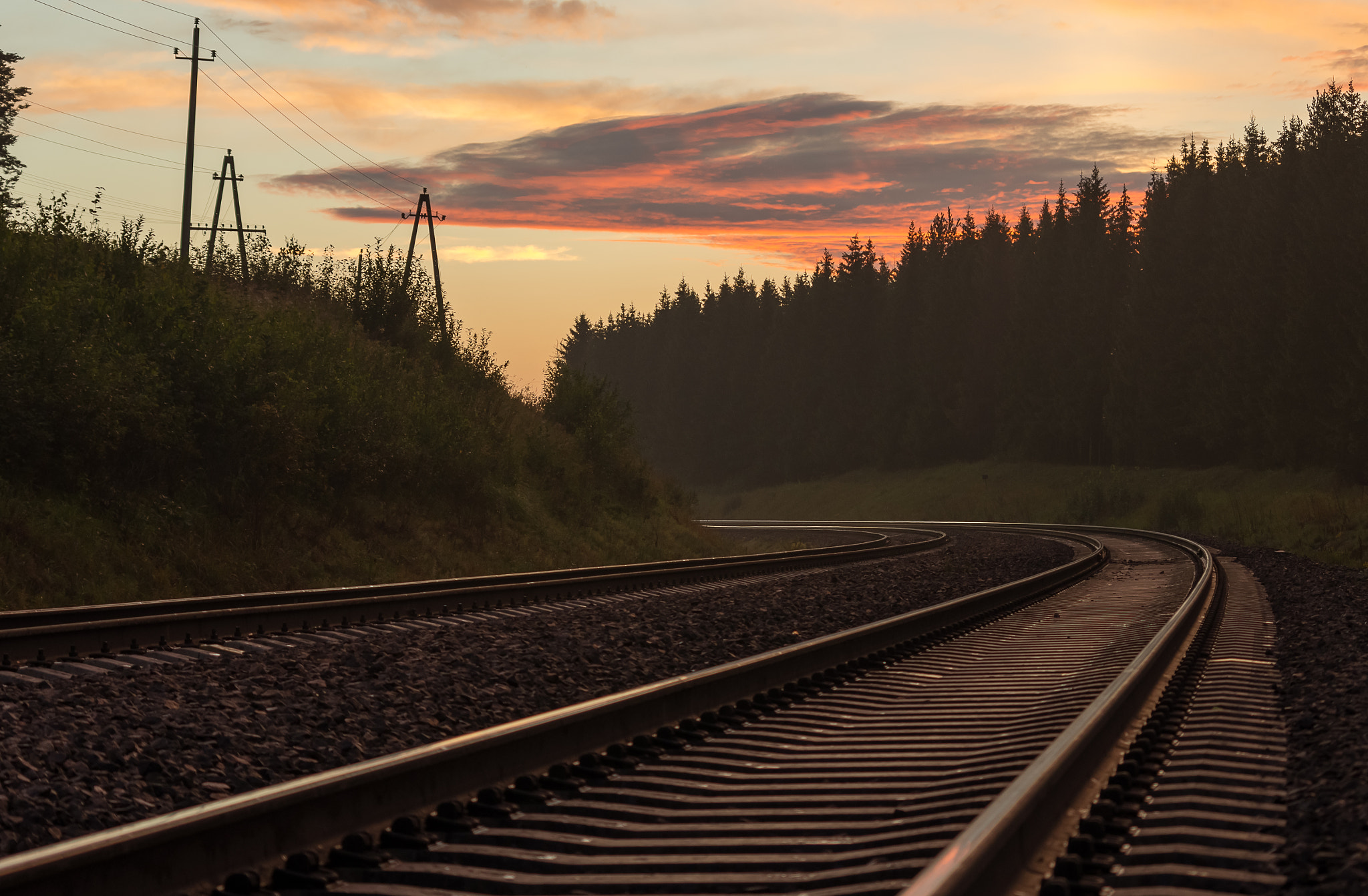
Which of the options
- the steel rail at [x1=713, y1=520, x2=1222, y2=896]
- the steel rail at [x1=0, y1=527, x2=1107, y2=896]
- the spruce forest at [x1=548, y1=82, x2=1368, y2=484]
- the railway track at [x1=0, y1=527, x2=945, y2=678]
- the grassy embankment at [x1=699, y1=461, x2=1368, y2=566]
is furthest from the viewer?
the spruce forest at [x1=548, y1=82, x2=1368, y2=484]

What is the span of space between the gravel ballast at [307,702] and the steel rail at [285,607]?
128cm

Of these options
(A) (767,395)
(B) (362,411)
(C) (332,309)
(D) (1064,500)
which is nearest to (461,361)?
(C) (332,309)

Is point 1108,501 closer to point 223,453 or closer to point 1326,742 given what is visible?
point 223,453

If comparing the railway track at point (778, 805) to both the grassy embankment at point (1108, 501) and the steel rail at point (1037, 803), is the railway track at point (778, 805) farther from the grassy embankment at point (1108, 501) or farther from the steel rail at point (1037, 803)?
the grassy embankment at point (1108, 501)

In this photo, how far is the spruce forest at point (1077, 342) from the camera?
185 ft

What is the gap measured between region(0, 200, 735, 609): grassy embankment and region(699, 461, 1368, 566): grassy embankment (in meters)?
19.2

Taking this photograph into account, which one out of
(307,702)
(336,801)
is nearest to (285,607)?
(307,702)

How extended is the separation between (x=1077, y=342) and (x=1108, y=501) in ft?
74.2

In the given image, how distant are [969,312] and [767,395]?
20.7m

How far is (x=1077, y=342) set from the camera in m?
76.6

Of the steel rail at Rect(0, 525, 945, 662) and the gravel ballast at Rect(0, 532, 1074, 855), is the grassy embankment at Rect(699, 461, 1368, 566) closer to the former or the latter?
the steel rail at Rect(0, 525, 945, 662)

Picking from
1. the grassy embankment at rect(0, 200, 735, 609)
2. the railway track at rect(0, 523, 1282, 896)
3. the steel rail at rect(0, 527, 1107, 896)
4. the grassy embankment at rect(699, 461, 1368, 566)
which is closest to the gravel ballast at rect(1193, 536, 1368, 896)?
the railway track at rect(0, 523, 1282, 896)

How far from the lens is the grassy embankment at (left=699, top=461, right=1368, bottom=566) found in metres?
35.6

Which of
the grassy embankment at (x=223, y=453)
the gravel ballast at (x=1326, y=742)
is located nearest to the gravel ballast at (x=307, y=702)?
the gravel ballast at (x=1326, y=742)
